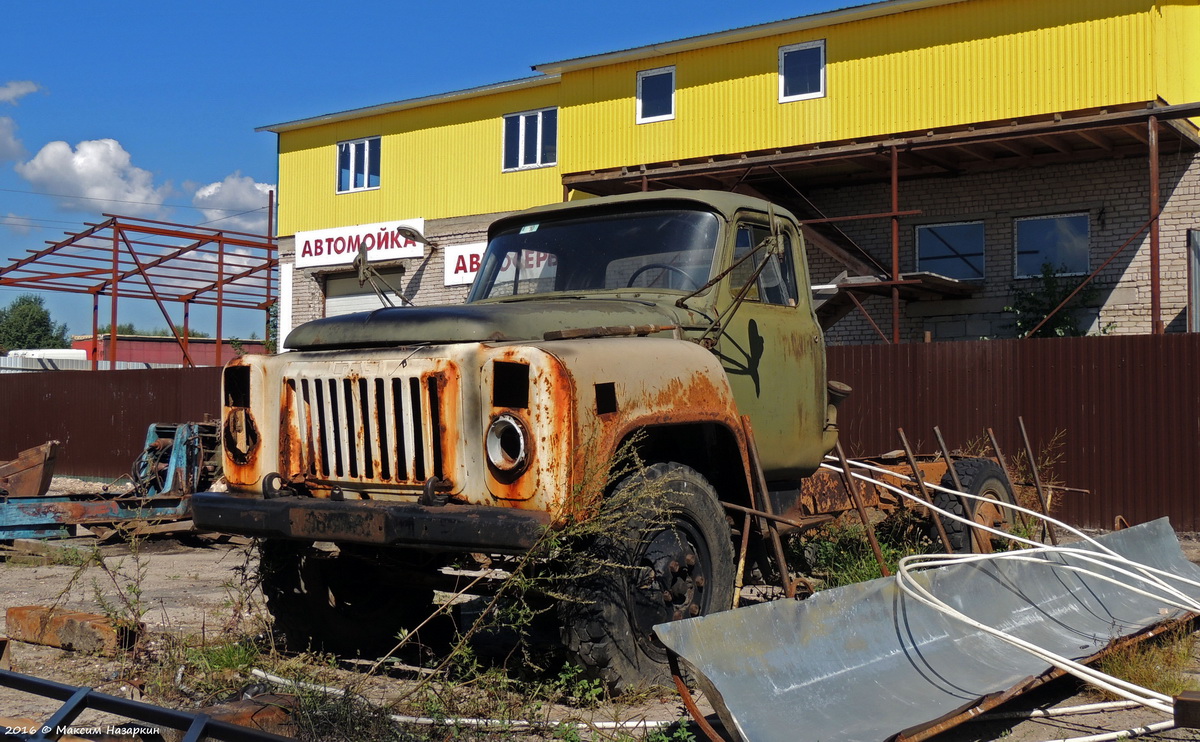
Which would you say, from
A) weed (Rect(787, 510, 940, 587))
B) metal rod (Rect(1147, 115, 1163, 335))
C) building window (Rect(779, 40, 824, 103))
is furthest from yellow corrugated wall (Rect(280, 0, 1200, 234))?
weed (Rect(787, 510, 940, 587))

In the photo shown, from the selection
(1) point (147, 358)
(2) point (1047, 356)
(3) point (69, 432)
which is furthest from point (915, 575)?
(1) point (147, 358)

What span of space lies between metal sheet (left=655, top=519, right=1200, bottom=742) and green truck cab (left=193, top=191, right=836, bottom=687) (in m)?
0.56

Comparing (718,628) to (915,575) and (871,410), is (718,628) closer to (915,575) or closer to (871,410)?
(915,575)

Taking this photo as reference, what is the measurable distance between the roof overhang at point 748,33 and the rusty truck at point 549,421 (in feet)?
47.2

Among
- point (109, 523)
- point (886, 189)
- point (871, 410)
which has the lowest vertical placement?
point (109, 523)

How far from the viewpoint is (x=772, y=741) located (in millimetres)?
3828

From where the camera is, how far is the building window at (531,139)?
24.1 metres

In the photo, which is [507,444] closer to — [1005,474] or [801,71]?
[1005,474]

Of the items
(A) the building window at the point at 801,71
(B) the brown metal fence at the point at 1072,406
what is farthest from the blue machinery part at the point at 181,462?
(A) the building window at the point at 801,71

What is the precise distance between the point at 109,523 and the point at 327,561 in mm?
6639

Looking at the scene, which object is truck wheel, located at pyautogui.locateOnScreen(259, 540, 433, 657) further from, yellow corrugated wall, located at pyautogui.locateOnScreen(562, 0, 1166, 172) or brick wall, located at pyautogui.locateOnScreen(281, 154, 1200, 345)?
yellow corrugated wall, located at pyautogui.locateOnScreen(562, 0, 1166, 172)

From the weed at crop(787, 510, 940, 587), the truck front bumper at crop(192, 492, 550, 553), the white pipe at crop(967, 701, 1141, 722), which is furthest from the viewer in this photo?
the weed at crop(787, 510, 940, 587)

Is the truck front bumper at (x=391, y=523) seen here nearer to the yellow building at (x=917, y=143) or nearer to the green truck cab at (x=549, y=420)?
the green truck cab at (x=549, y=420)

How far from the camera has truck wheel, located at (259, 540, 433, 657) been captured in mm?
5684
